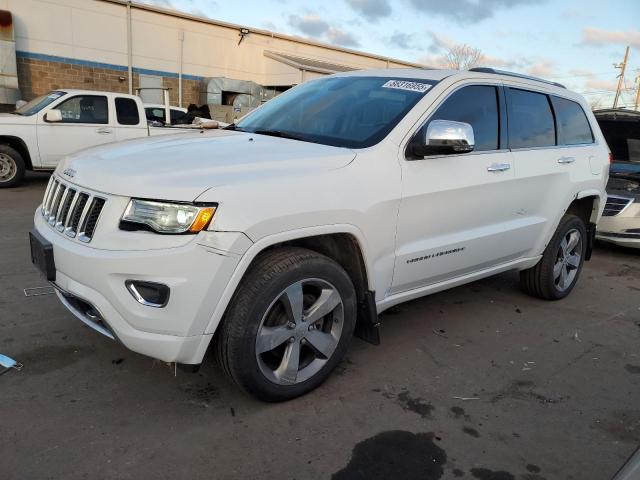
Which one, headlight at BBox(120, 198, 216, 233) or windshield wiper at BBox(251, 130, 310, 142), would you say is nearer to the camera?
headlight at BBox(120, 198, 216, 233)

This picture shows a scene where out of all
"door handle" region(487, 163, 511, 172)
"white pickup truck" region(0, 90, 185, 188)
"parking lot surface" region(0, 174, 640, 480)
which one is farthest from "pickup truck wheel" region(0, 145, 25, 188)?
"door handle" region(487, 163, 511, 172)

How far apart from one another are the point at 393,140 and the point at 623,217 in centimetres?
514

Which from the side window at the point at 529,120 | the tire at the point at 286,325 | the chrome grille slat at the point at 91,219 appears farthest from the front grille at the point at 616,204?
the chrome grille slat at the point at 91,219

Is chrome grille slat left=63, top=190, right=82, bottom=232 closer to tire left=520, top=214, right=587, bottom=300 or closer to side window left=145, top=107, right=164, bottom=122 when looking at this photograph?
tire left=520, top=214, right=587, bottom=300

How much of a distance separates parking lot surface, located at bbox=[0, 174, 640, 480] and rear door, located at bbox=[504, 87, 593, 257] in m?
0.83

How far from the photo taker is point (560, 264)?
488cm

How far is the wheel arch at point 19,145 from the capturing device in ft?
31.2

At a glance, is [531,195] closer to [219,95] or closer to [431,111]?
[431,111]

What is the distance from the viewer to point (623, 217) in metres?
6.86

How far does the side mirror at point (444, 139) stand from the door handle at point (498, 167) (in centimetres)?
61

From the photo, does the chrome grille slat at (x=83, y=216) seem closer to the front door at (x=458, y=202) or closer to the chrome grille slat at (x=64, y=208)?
the chrome grille slat at (x=64, y=208)

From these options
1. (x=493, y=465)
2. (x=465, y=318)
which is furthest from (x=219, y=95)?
(x=493, y=465)

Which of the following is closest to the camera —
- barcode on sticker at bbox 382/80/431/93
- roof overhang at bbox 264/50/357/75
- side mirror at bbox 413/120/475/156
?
side mirror at bbox 413/120/475/156

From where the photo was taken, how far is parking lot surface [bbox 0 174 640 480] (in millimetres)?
2449
